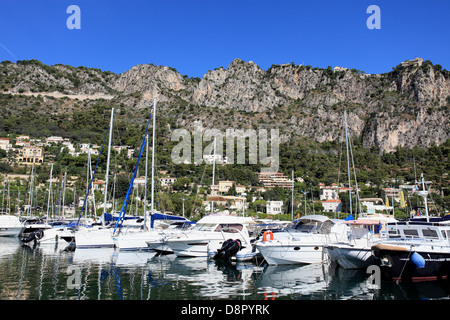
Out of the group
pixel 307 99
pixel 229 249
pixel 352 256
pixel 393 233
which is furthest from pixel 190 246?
pixel 307 99

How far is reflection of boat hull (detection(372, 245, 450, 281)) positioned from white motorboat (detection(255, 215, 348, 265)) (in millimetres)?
4550

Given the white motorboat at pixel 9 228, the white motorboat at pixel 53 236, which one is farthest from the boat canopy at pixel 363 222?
the white motorboat at pixel 9 228

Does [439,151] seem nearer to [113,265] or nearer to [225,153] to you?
[225,153]

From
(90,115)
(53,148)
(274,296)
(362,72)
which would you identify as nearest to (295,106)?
(362,72)

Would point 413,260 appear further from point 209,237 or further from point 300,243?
point 209,237

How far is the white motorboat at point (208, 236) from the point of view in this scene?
21297mm

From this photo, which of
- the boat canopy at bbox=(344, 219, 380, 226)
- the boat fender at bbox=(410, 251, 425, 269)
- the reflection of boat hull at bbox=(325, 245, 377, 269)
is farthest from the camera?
the boat canopy at bbox=(344, 219, 380, 226)

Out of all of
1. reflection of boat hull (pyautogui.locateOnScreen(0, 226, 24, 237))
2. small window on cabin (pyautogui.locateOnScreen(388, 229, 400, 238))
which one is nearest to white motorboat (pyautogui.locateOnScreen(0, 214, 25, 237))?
reflection of boat hull (pyautogui.locateOnScreen(0, 226, 24, 237))

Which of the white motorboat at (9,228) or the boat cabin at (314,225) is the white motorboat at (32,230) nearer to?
the white motorboat at (9,228)

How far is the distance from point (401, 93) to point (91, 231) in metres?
170

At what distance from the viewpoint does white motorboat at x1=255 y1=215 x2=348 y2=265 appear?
18016mm

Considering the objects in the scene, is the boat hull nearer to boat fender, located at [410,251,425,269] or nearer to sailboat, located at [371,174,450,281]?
sailboat, located at [371,174,450,281]

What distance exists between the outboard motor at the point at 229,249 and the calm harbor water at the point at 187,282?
3.53ft

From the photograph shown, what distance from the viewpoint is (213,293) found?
12.4m
